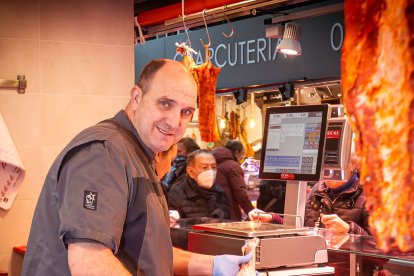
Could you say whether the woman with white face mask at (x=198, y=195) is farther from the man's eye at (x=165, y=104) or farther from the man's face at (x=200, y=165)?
the man's eye at (x=165, y=104)

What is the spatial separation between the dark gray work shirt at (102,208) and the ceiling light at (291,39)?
5164 mm

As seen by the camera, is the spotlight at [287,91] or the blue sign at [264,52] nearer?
the blue sign at [264,52]

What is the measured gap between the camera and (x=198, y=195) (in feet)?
19.6

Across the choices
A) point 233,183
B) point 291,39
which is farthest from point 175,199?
point 291,39

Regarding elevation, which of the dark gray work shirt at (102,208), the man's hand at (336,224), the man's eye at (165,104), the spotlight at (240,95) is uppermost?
the spotlight at (240,95)

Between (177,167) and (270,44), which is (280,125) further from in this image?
(270,44)

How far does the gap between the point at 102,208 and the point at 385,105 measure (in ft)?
4.76

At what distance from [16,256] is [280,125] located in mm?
2735

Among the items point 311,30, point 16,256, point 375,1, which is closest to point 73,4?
point 16,256

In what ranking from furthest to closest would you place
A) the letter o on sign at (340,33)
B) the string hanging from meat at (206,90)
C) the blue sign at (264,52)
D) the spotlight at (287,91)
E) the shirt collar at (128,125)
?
1. the spotlight at (287,91)
2. the blue sign at (264,52)
3. the letter o on sign at (340,33)
4. the string hanging from meat at (206,90)
5. the shirt collar at (128,125)

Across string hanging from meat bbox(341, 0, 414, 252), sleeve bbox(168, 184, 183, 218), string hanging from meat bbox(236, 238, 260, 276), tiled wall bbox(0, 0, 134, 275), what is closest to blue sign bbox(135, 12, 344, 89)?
sleeve bbox(168, 184, 183, 218)

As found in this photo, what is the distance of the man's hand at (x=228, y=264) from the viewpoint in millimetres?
2445

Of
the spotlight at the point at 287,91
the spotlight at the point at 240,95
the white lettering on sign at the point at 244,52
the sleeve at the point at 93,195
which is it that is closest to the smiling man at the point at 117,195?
the sleeve at the point at 93,195

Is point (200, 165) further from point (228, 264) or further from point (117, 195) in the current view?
point (117, 195)
